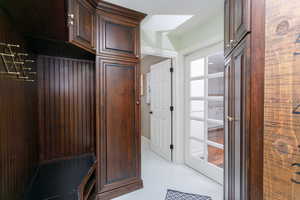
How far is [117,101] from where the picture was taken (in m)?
1.88

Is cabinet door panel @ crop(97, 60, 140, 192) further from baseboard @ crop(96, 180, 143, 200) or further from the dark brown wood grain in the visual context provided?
the dark brown wood grain

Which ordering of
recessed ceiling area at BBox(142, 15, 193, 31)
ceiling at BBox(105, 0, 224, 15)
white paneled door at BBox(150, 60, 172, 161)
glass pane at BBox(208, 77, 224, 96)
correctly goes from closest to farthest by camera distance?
ceiling at BBox(105, 0, 224, 15) → glass pane at BBox(208, 77, 224, 96) → recessed ceiling area at BBox(142, 15, 193, 31) → white paneled door at BBox(150, 60, 172, 161)

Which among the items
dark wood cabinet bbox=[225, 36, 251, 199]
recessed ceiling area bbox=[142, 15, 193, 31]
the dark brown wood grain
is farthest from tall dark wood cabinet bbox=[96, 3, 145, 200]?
the dark brown wood grain

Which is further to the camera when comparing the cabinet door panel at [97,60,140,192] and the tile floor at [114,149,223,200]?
the tile floor at [114,149,223,200]

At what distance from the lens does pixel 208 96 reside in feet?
7.69

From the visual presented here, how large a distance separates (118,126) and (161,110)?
4.74 ft

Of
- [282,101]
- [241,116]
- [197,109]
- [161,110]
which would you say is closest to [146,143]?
[161,110]

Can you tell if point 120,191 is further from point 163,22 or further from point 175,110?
point 163,22

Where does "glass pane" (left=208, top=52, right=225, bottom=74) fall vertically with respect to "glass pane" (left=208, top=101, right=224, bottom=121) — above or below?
above

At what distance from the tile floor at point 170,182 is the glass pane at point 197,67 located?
1668 millimetres

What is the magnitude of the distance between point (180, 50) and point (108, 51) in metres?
1.47

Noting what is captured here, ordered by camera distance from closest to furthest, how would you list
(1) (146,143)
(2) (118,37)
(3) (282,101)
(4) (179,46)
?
(3) (282,101) → (2) (118,37) → (4) (179,46) → (1) (146,143)

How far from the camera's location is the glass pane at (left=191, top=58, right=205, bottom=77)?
2.44 metres

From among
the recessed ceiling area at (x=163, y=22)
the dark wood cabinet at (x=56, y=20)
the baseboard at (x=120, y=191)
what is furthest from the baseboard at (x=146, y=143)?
the dark wood cabinet at (x=56, y=20)
